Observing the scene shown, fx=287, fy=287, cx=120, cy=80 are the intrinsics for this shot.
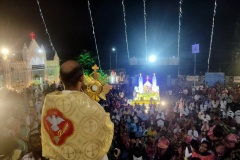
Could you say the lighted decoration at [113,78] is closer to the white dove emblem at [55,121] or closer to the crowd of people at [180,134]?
the crowd of people at [180,134]

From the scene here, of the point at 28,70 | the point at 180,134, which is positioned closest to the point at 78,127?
the point at 180,134

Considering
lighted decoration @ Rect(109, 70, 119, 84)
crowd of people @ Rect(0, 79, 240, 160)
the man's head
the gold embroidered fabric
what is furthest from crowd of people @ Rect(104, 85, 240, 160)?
lighted decoration @ Rect(109, 70, 119, 84)

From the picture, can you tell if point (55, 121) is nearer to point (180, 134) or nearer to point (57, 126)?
point (57, 126)

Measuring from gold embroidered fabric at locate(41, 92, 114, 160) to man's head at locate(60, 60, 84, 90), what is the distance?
0.10m

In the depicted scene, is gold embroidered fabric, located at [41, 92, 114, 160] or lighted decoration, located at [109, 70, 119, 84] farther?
lighted decoration, located at [109, 70, 119, 84]

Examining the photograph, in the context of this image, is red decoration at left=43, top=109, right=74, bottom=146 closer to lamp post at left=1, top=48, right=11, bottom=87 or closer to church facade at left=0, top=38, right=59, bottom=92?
church facade at left=0, top=38, right=59, bottom=92

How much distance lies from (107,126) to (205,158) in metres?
4.59

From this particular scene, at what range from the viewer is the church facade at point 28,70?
109 feet

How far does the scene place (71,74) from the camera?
250 cm

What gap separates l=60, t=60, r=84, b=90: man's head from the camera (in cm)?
248

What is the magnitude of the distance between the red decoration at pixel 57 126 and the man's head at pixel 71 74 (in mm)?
259

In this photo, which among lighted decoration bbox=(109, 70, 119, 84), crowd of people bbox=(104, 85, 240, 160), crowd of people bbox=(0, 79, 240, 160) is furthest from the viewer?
lighted decoration bbox=(109, 70, 119, 84)

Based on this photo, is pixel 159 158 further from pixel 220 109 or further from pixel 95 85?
pixel 220 109

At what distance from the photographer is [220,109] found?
54.3 feet
